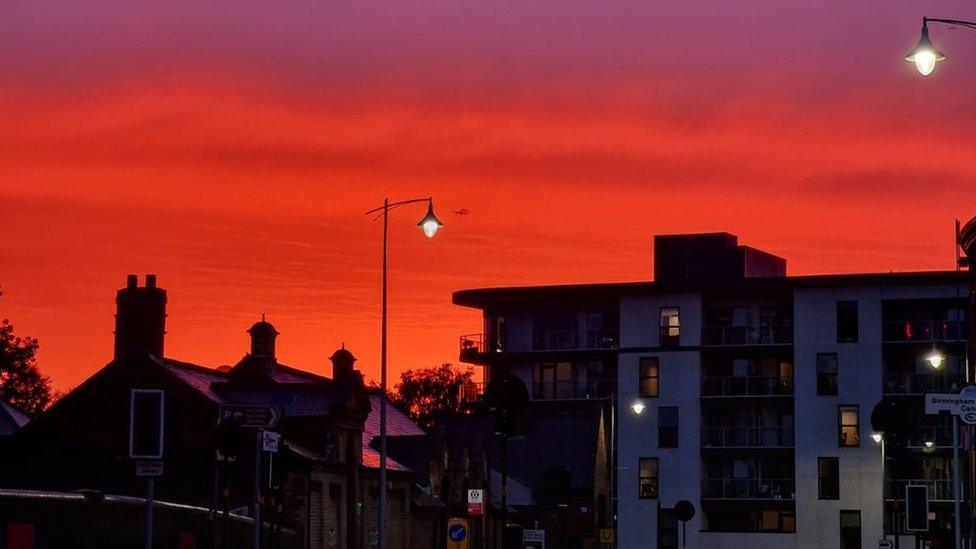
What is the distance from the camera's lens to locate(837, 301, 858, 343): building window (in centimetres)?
9969

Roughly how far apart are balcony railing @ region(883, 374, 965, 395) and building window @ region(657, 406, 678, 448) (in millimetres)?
12562

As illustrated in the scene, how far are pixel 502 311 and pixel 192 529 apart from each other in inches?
2385

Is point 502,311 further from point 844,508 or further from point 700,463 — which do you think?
point 844,508

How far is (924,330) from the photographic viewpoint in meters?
97.9

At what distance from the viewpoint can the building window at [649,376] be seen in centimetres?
10450

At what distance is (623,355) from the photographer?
4156 inches

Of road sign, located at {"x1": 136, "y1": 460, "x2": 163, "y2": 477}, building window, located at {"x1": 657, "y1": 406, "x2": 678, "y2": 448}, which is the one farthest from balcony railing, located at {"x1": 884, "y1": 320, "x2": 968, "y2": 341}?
road sign, located at {"x1": 136, "y1": 460, "x2": 163, "y2": 477}

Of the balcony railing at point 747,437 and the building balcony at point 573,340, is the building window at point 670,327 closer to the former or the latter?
the building balcony at point 573,340

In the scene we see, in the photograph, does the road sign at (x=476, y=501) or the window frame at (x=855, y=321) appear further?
the window frame at (x=855, y=321)

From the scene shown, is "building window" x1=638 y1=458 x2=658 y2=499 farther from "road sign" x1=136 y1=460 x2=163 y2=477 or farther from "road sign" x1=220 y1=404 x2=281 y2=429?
"road sign" x1=136 y1=460 x2=163 y2=477

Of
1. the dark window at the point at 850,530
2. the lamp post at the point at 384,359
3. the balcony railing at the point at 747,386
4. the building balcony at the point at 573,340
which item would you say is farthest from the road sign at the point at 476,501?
the building balcony at the point at 573,340

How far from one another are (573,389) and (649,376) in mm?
5312

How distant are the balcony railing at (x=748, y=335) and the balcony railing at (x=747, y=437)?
200 inches

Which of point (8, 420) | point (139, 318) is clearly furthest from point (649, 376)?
point (139, 318)
